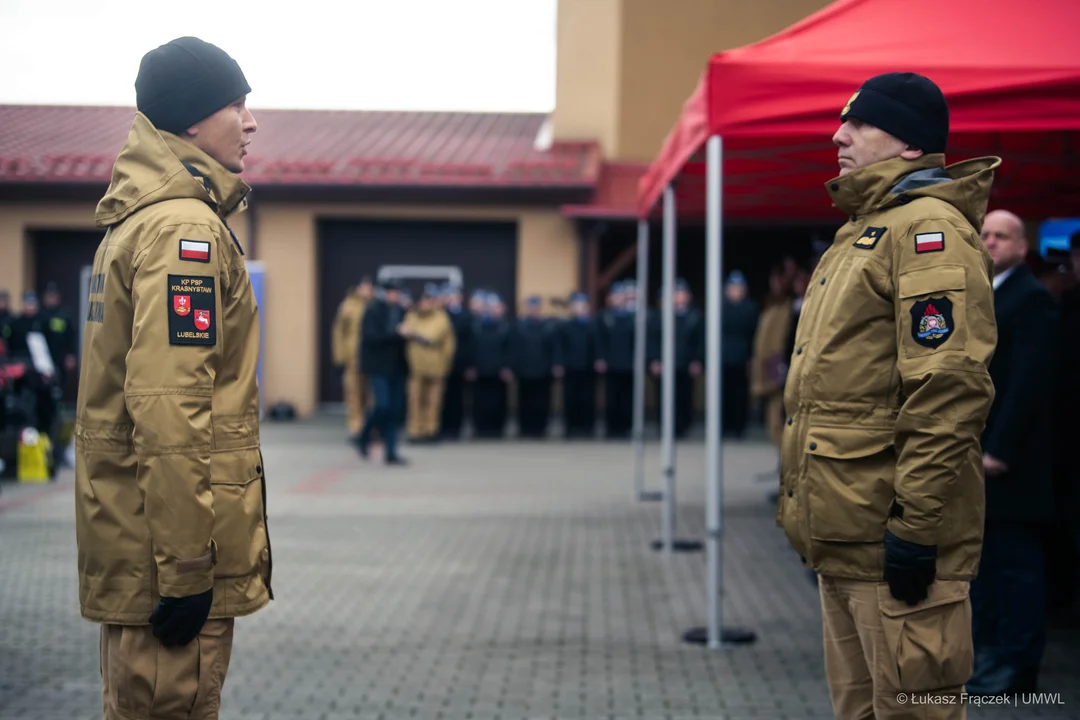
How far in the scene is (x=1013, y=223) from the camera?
15.7 feet

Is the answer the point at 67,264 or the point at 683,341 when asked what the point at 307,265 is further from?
the point at 683,341

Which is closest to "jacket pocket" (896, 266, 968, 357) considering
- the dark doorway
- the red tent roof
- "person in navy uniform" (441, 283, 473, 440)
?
the red tent roof

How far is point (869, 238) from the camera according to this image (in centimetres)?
310

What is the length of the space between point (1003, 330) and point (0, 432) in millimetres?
10245

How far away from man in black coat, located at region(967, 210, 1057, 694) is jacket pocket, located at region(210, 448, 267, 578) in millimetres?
3100

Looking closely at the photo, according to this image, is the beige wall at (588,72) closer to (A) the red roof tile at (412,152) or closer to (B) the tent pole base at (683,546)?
(A) the red roof tile at (412,152)

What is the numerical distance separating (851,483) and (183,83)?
195cm

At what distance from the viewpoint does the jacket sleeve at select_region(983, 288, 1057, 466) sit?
4.67m

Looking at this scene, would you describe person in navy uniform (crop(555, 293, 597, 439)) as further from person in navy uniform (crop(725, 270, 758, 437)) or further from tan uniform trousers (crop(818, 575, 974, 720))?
tan uniform trousers (crop(818, 575, 974, 720))

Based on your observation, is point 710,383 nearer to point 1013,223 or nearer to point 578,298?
point 1013,223

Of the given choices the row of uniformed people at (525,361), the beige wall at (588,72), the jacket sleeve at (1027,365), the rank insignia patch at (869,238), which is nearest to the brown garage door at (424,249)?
the beige wall at (588,72)

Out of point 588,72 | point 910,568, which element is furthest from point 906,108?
point 588,72

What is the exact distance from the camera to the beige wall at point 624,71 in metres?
20.4

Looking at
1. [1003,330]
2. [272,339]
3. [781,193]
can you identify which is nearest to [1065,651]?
[1003,330]
